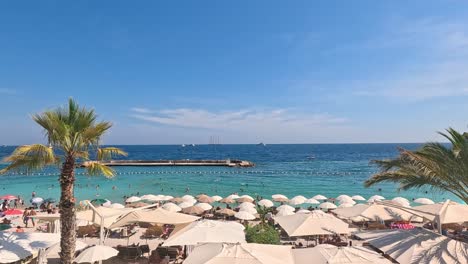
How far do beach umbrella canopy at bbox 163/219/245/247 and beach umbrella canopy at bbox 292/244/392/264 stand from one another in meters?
2.23

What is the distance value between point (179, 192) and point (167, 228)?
885 inches

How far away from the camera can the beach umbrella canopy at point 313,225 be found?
11750 mm

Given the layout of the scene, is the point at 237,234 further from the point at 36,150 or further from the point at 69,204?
the point at 36,150

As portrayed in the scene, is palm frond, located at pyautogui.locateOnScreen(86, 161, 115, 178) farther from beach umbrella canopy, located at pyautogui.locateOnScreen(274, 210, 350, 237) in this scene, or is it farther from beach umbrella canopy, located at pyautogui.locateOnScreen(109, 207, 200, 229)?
beach umbrella canopy, located at pyautogui.locateOnScreen(274, 210, 350, 237)

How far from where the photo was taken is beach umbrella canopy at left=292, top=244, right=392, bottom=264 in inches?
293

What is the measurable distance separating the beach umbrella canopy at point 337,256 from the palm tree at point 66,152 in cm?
544

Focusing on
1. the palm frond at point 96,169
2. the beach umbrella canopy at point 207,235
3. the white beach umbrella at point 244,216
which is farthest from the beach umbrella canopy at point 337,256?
the white beach umbrella at point 244,216

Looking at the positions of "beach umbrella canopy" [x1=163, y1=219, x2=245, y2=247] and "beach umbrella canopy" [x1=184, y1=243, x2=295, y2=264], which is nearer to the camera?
"beach umbrella canopy" [x1=184, y1=243, x2=295, y2=264]

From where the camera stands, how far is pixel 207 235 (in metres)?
10.1

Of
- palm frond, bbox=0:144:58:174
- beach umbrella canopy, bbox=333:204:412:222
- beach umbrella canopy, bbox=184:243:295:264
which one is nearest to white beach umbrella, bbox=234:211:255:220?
beach umbrella canopy, bbox=333:204:412:222

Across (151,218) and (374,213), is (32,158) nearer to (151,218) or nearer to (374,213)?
(151,218)

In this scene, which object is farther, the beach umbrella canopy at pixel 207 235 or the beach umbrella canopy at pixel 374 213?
the beach umbrella canopy at pixel 374 213

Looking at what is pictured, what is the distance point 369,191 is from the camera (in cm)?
4016

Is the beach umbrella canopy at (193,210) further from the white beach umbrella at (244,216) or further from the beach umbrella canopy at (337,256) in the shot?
the beach umbrella canopy at (337,256)
